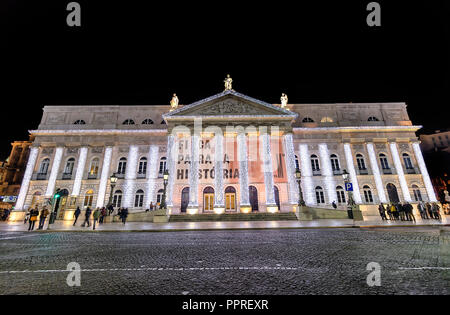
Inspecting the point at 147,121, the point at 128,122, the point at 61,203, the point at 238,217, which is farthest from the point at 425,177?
the point at 61,203

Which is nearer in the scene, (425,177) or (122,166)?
(425,177)

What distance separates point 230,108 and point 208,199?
1075 cm

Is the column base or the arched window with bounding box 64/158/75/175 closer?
the column base

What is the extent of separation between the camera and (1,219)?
973 inches

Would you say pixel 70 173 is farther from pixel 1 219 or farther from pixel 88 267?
pixel 88 267

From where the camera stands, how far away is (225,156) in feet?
80.5

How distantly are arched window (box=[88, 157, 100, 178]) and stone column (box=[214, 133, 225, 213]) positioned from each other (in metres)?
14.8

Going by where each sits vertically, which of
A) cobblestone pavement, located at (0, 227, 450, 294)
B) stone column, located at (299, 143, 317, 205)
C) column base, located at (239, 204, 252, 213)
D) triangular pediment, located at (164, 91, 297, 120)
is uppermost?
triangular pediment, located at (164, 91, 297, 120)

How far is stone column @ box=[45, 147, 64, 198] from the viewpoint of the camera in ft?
78.9

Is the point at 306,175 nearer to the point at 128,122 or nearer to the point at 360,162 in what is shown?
the point at 360,162

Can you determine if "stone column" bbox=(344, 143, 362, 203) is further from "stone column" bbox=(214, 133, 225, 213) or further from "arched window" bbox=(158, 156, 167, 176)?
"arched window" bbox=(158, 156, 167, 176)

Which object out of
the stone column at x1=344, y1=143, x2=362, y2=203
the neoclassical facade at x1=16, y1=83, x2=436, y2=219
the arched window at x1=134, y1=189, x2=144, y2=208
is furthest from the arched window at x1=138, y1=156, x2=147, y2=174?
the stone column at x1=344, y1=143, x2=362, y2=203
